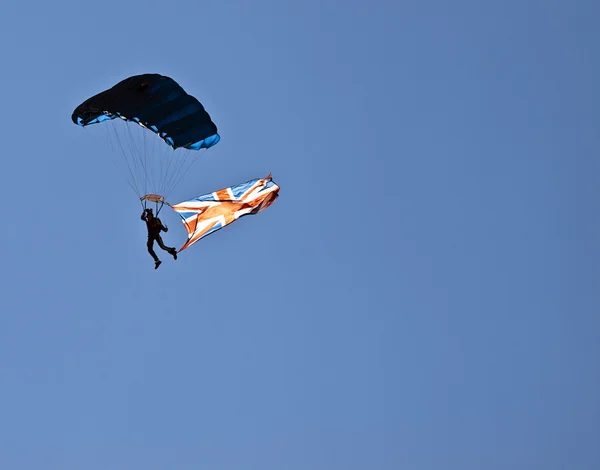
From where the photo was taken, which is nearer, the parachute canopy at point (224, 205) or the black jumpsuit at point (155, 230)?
the black jumpsuit at point (155, 230)

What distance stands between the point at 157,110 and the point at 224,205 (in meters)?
3.35

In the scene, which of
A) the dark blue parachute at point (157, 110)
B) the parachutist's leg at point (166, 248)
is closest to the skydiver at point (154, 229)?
the parachutist's leg at point (166, 248)

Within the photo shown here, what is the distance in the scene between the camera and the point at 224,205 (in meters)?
34.2

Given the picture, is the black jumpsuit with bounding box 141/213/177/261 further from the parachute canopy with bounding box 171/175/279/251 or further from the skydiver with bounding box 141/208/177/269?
the parachute canopy with bounding box 171/175/279/251

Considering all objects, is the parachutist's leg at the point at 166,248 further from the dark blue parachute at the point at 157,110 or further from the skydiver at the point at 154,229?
the dark blue parachute at the point at 157,110

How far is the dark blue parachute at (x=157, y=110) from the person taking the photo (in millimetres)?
31953

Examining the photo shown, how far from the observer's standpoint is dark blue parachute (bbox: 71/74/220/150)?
32.0m

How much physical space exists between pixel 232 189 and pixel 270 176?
1156mm

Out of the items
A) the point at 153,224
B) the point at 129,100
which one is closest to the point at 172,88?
the point at 129,100

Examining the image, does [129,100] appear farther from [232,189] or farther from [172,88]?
[232,189]

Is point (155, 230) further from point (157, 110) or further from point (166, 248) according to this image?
point (157, 110)

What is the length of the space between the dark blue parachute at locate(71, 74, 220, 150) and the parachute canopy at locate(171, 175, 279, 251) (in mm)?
1778

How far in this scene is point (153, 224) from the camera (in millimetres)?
31641

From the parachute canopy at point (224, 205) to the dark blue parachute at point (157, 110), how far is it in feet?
5.83
